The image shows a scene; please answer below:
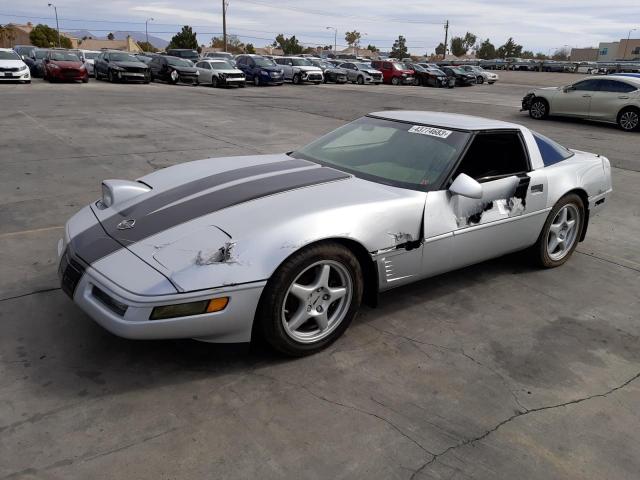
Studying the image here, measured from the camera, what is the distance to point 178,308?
8.56 ft

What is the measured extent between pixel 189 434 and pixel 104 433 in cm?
38

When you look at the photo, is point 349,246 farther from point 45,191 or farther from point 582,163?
point 45,191

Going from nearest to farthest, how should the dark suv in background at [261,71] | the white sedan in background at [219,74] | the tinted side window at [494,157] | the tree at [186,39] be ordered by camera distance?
the tinted side window at [494,157] < the white sedan in background at [219,74] < the dark suv in background at [261,71] < the tree at [186,39]

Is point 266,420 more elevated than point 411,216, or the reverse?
point 411,216

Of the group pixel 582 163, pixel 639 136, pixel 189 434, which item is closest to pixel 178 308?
pixel 189 434

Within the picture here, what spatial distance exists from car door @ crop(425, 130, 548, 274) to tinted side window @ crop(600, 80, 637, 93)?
1323 centimetres

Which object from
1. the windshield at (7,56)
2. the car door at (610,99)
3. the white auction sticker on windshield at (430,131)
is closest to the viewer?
the white auction sticker on windshield at (430,131)

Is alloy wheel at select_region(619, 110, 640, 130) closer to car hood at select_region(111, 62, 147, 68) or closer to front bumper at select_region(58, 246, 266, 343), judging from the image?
front bumper at select_region(58, 246, 266, 343)

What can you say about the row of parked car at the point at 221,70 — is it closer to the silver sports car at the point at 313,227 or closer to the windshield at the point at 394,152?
the windshield at the point at 394,152

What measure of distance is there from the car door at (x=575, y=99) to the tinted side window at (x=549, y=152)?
12.7 m

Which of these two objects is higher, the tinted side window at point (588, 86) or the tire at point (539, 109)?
the tinted side window at point (588, 86)

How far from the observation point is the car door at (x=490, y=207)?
3.58 m

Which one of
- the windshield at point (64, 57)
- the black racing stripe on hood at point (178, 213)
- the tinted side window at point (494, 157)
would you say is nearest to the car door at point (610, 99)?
the tinted side window at point (494, 157)

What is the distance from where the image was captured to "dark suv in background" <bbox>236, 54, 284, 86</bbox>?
1089 inches
